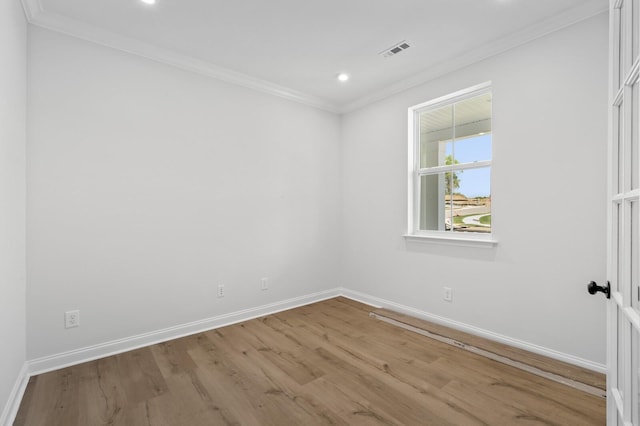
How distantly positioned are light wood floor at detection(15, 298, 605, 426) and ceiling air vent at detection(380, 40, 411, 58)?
2.58 m

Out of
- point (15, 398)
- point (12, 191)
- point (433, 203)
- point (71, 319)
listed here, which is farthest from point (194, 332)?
point (433, 203)

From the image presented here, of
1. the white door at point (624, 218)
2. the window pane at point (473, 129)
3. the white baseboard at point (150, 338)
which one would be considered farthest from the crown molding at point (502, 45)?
the white baseboard at point (150, 338)

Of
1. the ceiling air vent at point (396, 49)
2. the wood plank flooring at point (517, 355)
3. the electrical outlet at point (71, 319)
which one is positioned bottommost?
the wood plank flooring at point (517, 355)

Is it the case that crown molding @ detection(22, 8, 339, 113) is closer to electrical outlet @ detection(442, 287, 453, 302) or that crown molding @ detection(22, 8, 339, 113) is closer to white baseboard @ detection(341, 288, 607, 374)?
white baseboard @ detection(341, 288, 607, 374)

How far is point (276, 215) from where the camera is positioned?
12.0ft

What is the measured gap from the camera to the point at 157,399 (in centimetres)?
195

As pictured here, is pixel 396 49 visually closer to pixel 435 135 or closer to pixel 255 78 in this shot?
pixel 435 135

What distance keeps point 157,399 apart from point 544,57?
144 inches

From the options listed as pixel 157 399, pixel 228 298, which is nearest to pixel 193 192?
pixel 228 298

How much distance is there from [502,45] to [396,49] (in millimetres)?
863

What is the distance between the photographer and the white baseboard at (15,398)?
169 centimetres

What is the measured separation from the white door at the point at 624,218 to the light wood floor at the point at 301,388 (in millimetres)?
831

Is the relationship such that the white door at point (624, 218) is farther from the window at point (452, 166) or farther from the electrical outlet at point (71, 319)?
the electrical outlet at point (71, 319)

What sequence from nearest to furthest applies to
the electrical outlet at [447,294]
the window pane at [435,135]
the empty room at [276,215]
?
1. the empty room at [276,215]
2. the electrical outlet at [447,294]
3. the window pane at [435,135]
